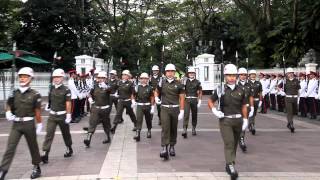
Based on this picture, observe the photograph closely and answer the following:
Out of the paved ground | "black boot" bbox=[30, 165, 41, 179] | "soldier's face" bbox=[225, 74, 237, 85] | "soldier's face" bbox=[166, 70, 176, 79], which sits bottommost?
the paved ground

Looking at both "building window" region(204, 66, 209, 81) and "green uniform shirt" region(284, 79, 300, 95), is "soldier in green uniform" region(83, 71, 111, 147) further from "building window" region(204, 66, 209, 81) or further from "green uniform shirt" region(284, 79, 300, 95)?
"building window" region(204, 66, 209, 81)

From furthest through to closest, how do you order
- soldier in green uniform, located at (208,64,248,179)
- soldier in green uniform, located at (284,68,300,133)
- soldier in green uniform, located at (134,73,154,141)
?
soldier in green uniform, located at (284,68,300,133) < soldier in green uniform, located at (134,73,154,141) < soldier in green uniform, located at (208,64,248,179)

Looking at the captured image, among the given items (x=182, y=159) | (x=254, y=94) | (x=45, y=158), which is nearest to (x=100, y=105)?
(x=45, y=158)

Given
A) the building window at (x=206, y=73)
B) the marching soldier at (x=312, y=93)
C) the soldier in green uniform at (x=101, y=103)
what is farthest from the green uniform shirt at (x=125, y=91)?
the building window at (x=206, y=73)

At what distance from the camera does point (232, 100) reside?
9188 mm

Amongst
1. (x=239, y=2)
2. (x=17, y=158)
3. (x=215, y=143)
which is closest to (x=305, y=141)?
(x=215, y=143)

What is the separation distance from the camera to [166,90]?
37.0 feet

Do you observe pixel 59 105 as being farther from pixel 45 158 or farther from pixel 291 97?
pixel 291 97

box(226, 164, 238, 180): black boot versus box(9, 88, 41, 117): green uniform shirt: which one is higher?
box(9, 88, 41, 117): green uniform shirt

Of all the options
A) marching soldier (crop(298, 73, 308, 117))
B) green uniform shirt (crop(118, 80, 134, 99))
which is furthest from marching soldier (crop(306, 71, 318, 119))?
Result: green uniform shirt (crop(118, 80, 134, 99))

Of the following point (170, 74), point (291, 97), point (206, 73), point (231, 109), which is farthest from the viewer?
point (206, 73)

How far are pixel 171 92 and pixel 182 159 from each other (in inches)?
62.3

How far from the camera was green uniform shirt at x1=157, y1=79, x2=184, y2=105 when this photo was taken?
1118 centimetres

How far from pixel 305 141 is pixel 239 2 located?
2126cm
